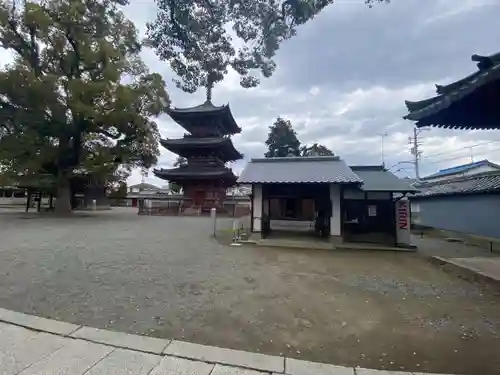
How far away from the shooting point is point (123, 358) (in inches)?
102

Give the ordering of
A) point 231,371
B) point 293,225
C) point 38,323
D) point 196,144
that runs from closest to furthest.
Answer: point 231,371 → point 38,323 → point 293,225 → point 196,144

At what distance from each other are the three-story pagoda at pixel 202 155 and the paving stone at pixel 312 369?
22.8 meters

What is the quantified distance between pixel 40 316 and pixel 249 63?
6.23 meters

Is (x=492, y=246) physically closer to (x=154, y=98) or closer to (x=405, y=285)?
(x=405, y=285)

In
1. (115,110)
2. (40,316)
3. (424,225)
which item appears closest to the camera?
(40,316)

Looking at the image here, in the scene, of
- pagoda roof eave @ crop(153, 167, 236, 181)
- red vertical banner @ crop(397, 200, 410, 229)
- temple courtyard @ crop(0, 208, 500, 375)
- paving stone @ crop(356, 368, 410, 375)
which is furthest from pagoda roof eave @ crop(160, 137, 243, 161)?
paving stone @ crop(356, 368, 410, 375)

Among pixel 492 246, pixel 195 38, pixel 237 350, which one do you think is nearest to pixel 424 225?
pixel 492 246

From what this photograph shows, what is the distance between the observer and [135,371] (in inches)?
94.7

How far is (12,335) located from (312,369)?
9.66 ft

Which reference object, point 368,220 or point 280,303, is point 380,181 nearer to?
point 368,220

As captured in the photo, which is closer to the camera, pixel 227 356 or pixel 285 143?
pixel 227 356

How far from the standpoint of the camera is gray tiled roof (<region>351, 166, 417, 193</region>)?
1038cm

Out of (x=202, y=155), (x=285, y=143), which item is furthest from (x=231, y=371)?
(x=285, y=143)

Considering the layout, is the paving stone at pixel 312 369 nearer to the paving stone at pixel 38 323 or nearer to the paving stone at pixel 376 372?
the paving stone at pixel 376 372
